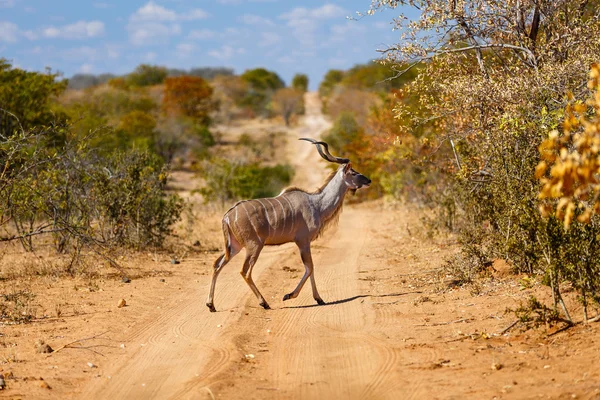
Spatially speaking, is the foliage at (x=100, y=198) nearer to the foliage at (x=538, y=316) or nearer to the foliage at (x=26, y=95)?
the foliage at (x=538, y=316)

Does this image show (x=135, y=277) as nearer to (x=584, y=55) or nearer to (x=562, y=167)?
(x=584, y=55)

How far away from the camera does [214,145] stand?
50000mm

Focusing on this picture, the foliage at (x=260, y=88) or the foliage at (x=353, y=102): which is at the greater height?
the foliage at (x=260, y=88)

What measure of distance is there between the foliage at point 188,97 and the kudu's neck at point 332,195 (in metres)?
44.1

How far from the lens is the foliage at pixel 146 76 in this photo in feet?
257

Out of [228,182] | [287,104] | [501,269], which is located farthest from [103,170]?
[287,104]

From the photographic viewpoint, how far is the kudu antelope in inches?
390

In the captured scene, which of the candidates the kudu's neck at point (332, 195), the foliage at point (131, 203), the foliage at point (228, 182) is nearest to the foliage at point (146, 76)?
the foliage at point (228, 182)

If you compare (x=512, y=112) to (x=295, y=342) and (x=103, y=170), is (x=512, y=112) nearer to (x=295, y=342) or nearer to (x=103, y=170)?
(x=295, y=342)

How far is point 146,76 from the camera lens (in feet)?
259

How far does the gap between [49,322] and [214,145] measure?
136ft

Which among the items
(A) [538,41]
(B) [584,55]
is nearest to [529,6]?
(A) [538,41]

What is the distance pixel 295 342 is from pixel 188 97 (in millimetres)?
49697

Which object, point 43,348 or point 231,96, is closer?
point 43,348
